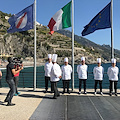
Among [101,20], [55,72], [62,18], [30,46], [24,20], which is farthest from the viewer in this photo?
[30,46]

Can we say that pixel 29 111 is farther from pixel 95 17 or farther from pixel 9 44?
pixel 9 44

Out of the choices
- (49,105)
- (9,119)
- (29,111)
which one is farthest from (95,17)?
(9,119)

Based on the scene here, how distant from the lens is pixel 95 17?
905 centimetres

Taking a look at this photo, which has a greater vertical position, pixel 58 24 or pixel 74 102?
pixel 58 24

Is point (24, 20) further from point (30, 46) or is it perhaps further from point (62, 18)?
point (30, 46)

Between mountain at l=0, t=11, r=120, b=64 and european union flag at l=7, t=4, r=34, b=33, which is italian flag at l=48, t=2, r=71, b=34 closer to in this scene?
european union flag at l=7, t=4, r=34, b=33

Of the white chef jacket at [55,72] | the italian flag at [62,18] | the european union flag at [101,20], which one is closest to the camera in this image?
the white chef jacket at [55,72]

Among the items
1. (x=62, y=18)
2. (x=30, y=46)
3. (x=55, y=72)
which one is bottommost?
(x=55, y=72)

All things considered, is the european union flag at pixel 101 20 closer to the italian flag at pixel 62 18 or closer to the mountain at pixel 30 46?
the italian flag at pixel 62 18

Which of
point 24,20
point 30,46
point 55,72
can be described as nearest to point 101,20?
point 55,72

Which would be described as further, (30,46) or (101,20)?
(30,46)

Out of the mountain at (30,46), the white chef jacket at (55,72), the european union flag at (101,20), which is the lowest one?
the white chef jacket at (55,72)

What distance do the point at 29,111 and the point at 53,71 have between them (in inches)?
89.0

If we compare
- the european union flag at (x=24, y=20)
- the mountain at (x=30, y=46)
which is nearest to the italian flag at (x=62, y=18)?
the european union flag at (x=24, y=20)
